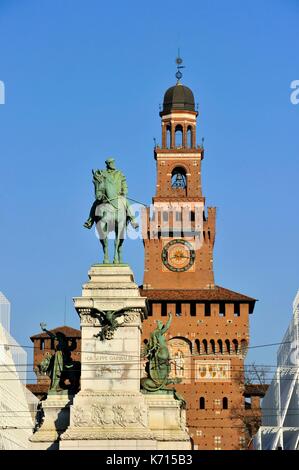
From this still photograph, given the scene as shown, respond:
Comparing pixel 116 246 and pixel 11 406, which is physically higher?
pixel 11 406

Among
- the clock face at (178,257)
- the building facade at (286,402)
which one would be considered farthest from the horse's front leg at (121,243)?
the clock face at (178,257)

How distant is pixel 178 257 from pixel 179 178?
9.36 m

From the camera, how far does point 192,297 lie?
425 feet

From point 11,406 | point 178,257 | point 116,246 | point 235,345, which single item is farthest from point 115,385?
point 178,257

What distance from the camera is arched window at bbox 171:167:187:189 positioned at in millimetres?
A: 139550

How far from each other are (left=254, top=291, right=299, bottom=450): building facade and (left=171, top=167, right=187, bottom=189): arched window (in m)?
26.1

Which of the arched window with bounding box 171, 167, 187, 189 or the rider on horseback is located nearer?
the rider on horseback

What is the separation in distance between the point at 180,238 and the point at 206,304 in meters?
8.13

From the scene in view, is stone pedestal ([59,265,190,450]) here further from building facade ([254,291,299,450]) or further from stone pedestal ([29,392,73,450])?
building facade ([254,291,299,450])

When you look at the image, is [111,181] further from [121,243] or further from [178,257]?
[178,257]

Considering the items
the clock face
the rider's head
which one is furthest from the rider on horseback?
the clock face

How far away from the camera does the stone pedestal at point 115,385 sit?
174 ft

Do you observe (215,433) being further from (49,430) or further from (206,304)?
(49,430)
